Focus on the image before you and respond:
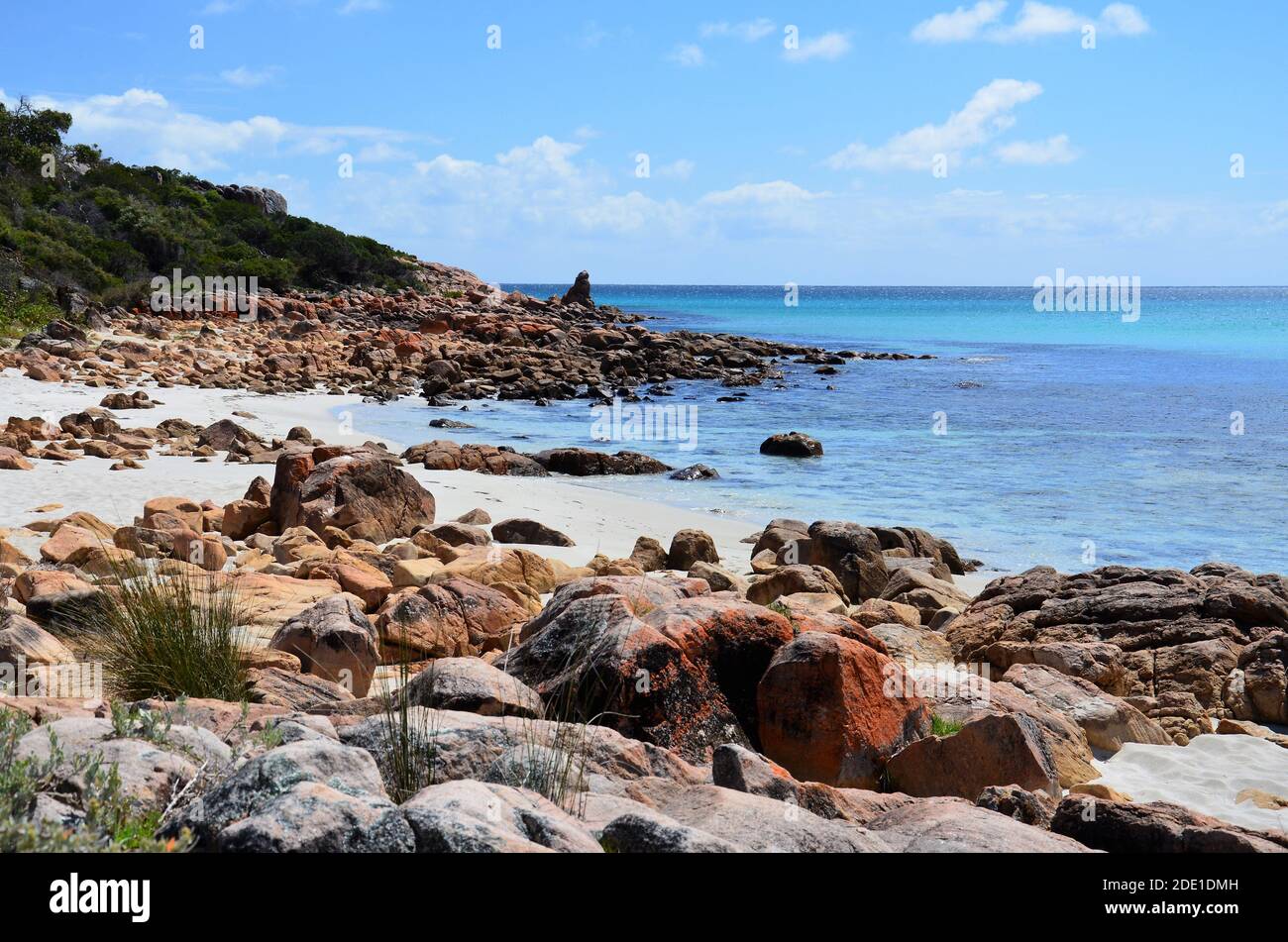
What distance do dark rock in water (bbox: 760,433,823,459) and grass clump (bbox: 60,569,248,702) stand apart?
16.8 meters

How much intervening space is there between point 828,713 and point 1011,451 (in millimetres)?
18718

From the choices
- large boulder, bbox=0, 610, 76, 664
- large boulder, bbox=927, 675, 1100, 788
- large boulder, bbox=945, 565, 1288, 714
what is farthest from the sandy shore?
large boulder, bbox=927, 675, 1100, 788

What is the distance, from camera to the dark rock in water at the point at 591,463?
733 inches

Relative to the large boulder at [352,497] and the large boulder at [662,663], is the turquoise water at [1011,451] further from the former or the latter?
the large boulder at [662,663]

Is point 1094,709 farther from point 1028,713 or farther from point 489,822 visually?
point 489,822

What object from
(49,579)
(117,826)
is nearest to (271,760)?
(117,826)

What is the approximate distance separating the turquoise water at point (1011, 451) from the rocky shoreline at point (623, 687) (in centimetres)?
308

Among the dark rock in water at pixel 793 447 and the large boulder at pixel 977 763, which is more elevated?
the dark rock in water at pixel 793 447

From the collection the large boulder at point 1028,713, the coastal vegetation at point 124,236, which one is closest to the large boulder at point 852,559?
the large boulder at point 1028,713

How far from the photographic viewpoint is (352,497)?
11023 millimetres

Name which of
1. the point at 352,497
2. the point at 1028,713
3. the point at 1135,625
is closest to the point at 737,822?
the point at 1028,713

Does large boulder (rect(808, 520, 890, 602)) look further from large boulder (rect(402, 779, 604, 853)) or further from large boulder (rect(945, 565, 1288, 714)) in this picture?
large boulder (rect(402, 779, 604, 853))

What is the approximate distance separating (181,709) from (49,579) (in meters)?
3.41
